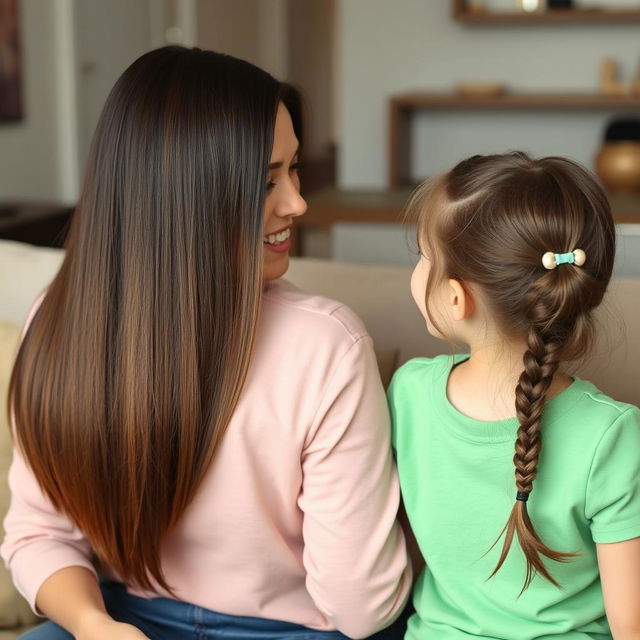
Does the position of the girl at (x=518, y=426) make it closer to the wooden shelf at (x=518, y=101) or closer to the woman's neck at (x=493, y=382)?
the woman's neck at (x=493, y=382)

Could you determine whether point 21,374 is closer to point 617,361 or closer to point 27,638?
point 27,638

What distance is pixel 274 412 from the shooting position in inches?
47.5

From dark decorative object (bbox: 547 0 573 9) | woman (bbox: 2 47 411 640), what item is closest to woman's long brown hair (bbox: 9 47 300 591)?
woman (bbox: 2 47 411 640)

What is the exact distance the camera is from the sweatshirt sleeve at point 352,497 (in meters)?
1.18

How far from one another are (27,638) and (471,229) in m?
0.76

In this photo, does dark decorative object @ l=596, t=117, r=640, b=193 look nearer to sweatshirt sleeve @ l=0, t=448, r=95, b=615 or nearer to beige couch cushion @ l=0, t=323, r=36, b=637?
beige couch cushion @ l=0, t=323, r=36, b=637

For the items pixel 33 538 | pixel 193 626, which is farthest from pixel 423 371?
pixel 33 538

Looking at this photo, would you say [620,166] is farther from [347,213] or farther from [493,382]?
[493,382]

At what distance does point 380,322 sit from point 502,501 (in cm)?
44

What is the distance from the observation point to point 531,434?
1044 millimetres

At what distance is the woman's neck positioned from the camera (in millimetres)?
1106

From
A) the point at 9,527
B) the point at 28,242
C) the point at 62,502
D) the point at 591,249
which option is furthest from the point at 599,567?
the point at 28,242

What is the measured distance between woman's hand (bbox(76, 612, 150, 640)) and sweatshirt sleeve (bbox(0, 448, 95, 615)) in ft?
0.38

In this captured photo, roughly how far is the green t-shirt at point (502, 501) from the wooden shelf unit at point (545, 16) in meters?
3.33
